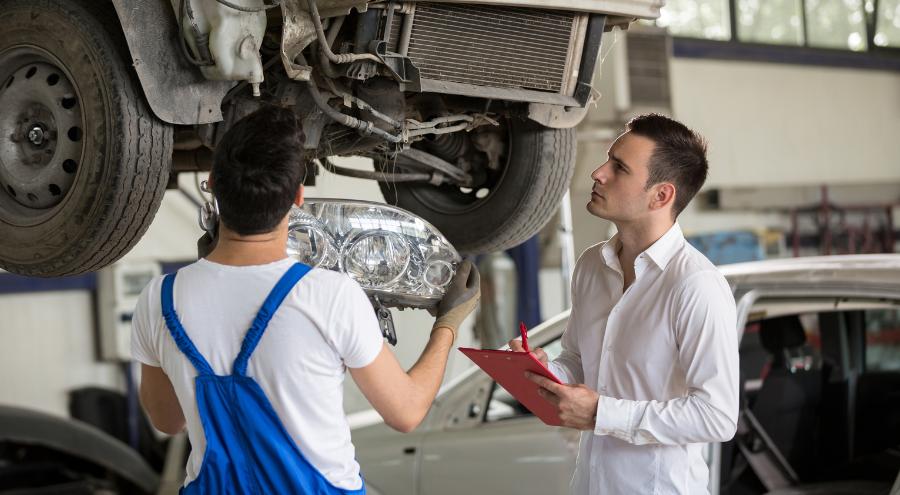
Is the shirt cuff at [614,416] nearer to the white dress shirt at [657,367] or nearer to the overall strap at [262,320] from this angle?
A: the white dress shirt at [657,367]

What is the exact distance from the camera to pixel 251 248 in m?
1.67

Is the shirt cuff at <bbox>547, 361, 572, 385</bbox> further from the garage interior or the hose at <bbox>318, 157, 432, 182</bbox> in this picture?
the garage interior

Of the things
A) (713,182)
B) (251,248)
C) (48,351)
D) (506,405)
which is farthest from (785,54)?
(251,248)

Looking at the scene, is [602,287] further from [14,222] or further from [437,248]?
[14,222]

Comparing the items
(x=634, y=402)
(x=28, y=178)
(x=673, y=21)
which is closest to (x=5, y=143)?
(x=28, y=178)

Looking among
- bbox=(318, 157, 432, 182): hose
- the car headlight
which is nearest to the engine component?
the car headlight

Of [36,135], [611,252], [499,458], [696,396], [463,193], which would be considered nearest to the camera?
[696,396]

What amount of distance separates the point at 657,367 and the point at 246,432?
0.86 meters

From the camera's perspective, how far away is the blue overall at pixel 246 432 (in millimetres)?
1612

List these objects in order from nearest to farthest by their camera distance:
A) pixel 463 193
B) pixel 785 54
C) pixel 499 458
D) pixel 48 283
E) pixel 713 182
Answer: pixel 463 193
pixel 499 458
pixel 48 283
pixel 713 182
pixel 785 54

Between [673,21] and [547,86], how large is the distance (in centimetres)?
791

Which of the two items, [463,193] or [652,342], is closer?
[652,342]

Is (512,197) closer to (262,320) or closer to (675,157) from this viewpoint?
(675,157)

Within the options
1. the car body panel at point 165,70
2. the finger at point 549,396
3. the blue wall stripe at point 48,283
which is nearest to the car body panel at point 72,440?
the blue wall stripe at point 48,283
